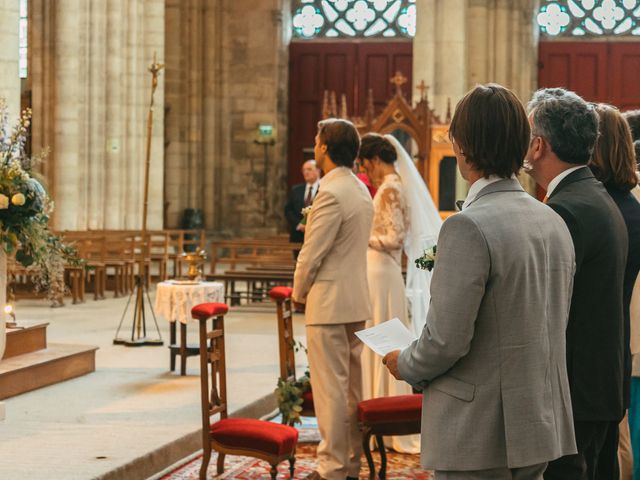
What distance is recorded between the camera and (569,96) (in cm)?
348

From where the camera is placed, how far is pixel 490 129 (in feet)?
9.65

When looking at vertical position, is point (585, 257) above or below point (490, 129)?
below

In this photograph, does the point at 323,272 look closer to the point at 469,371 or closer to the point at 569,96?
the point at 569,96

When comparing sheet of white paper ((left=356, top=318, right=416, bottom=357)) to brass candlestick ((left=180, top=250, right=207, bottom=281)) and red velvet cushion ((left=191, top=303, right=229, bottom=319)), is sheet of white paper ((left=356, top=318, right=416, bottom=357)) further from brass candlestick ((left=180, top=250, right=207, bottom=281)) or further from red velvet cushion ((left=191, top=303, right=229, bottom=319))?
brass candlestick ((left=180, top=250, right=207, bottom=281))

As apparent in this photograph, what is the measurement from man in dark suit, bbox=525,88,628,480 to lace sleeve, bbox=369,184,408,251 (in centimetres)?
325

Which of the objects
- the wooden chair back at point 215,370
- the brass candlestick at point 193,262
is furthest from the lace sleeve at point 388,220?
the brass candlestick at point 193,262

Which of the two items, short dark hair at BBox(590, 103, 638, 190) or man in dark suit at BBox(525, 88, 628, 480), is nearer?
man in dark suit at BBox(525, 88, 628, 480)

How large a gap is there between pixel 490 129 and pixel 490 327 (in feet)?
1.62

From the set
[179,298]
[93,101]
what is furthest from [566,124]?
[93,101]

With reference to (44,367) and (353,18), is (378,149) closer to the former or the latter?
(44,367)

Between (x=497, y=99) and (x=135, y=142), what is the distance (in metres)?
17.3

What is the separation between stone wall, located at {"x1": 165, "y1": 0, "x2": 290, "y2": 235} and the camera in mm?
24922

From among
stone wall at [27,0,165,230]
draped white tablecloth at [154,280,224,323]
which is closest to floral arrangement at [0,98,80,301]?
draped white tablecloth at [154,280,224,323]

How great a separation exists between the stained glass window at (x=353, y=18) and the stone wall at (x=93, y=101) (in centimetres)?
666
